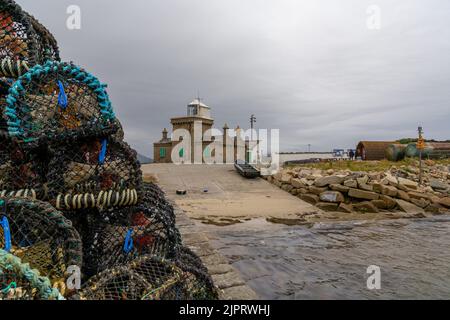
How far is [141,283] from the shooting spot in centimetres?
222

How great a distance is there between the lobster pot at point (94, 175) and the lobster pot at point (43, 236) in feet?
1.54

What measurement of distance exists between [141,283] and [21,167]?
1523 millimetres

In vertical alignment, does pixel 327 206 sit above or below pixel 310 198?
below

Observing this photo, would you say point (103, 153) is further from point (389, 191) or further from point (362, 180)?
point (362, 180)

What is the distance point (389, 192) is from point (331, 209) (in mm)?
2204

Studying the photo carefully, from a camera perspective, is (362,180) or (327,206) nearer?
(327,206)

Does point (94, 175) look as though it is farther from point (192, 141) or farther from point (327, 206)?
point (192, 141)

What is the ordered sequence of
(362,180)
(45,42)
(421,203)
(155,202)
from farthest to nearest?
(362,180), (421,203), (155,202), (45,42)

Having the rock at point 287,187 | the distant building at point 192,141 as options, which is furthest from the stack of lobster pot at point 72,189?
the distant building at point 192,141

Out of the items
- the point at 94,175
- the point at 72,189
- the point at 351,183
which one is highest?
the point at 94,175

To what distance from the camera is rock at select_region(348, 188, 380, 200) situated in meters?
12.0

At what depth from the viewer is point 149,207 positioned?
3.28 meters

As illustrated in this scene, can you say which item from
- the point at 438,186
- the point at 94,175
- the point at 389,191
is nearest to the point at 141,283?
the point at 94,175

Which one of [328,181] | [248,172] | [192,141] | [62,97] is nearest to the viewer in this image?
[62,97]
